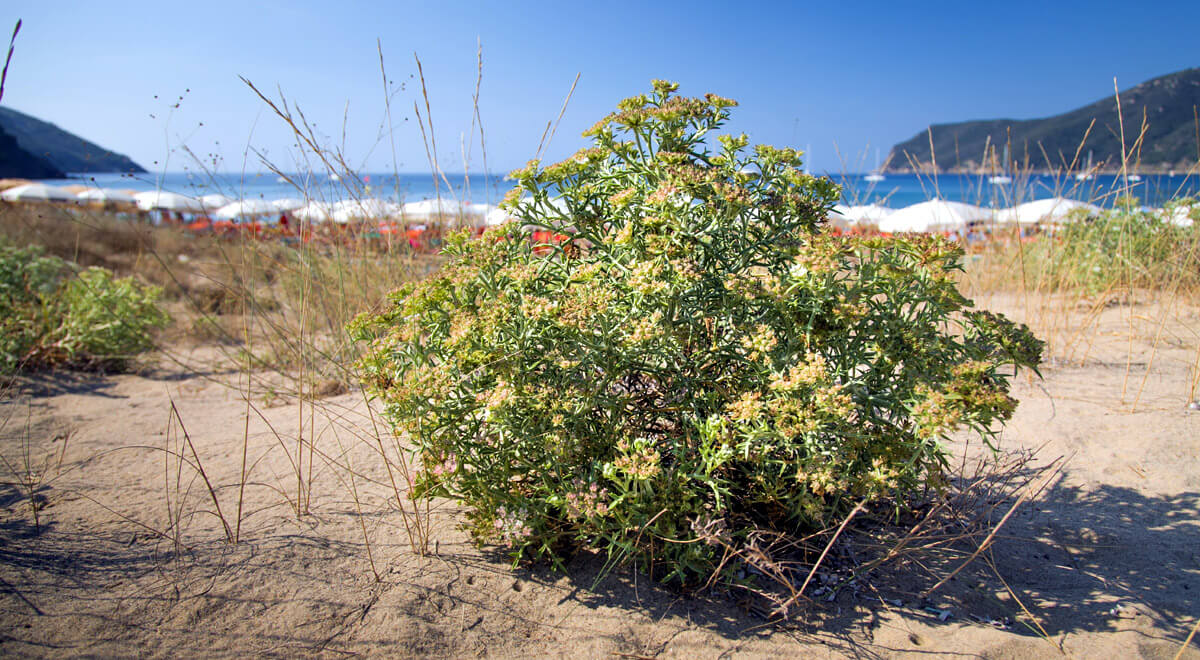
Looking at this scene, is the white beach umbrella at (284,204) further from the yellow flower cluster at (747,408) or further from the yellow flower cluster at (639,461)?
the yellow flower cluster at (747,408)

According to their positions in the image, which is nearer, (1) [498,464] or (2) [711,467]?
(2) [711,467]

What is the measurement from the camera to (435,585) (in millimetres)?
1766

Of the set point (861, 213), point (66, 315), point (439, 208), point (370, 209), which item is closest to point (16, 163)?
point (66, 315)

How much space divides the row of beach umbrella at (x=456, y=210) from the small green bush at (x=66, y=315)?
2.21 ft

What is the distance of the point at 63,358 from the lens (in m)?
4.21

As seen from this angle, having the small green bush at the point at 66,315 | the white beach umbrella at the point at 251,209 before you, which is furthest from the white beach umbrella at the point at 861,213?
the small green bush at the point at 66,315

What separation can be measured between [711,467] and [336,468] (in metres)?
1.74

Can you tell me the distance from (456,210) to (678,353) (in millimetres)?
2764

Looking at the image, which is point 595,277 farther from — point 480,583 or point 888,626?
point 888,626

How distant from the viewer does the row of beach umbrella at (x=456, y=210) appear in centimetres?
344

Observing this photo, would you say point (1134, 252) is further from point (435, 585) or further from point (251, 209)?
point (251, 209)

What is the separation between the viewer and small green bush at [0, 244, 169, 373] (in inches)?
159

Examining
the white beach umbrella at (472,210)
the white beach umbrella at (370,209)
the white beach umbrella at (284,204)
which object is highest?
the white beach umbrella at (284,204)

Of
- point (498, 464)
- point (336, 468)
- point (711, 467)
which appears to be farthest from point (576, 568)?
point (336, 468)
